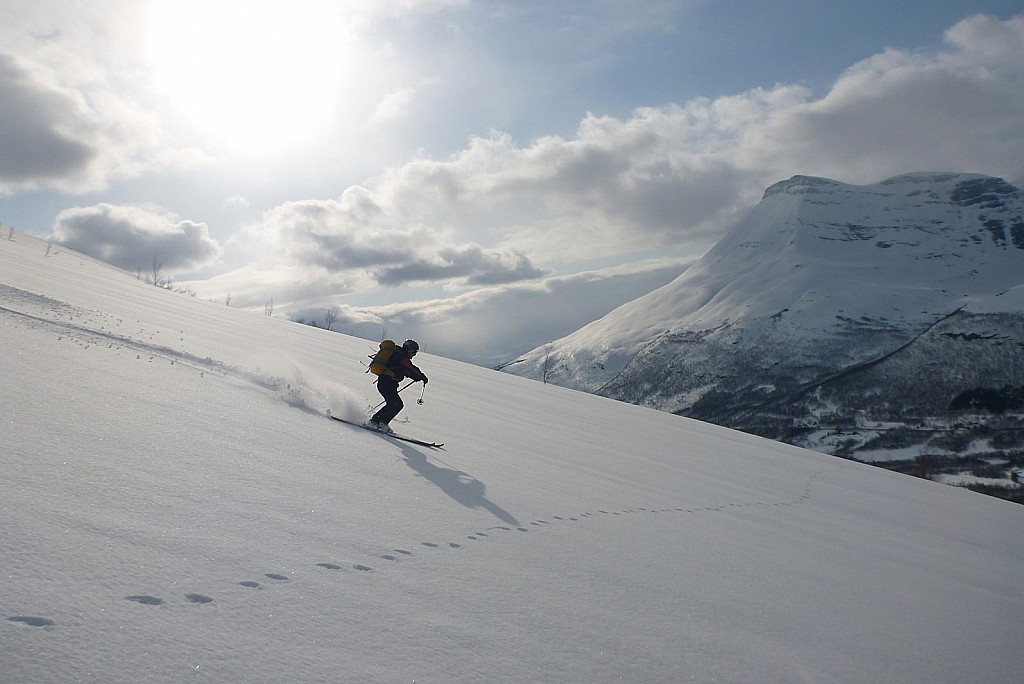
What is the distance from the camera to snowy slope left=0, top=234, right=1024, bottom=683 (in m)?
2.69

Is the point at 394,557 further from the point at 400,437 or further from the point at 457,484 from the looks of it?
the point at 400,437

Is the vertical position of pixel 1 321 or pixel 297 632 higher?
pixel 1 321

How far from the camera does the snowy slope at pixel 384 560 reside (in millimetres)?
2686

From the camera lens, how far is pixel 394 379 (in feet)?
35.2

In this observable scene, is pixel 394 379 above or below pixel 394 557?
above

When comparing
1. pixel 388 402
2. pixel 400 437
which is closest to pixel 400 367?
pixel 388 402

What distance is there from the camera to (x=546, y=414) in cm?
1769

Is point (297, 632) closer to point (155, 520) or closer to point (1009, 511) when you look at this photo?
point (155, 520)

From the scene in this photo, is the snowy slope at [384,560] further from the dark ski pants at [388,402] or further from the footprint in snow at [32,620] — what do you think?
the dark ski pants at [388,402]

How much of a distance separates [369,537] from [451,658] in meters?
1.60

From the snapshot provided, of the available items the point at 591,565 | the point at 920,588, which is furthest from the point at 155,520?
Answer: the point at 920,588

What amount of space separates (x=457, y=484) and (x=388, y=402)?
3902 mm

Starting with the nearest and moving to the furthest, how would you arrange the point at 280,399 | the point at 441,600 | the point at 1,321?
1. the point at 441,600
2. the point at 1,321
3. the point at 280,399

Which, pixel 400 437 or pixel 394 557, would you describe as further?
pixel 400 437
